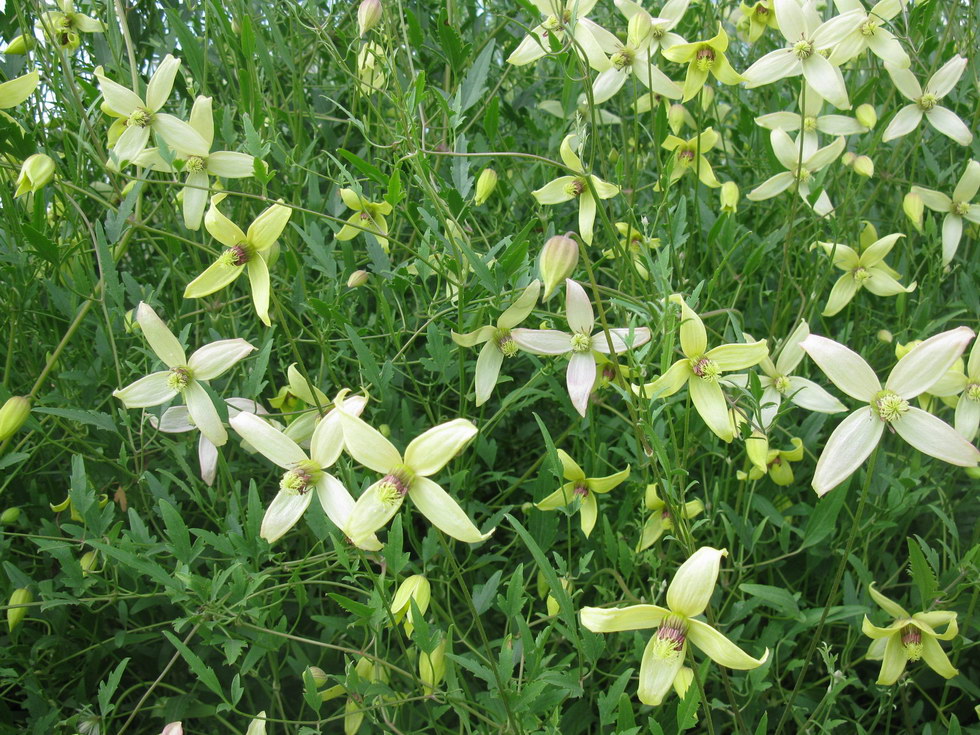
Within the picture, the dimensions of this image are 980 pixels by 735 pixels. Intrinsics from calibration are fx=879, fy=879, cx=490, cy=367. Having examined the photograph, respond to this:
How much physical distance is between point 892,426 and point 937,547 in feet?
2.27

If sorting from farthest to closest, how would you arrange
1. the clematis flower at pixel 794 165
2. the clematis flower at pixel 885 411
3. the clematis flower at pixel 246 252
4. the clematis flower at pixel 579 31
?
the clematis flower at pixel 794 165
the clematis flower at pixel 579 31
the clematis flower at pixel 246 252
the clematis flower at pixel 885 411

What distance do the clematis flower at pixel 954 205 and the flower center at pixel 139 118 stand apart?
3.79ft

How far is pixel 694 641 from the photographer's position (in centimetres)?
81

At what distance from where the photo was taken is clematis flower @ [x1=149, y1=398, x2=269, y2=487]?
1.08m

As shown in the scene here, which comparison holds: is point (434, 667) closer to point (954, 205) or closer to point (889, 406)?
point (889, 406)

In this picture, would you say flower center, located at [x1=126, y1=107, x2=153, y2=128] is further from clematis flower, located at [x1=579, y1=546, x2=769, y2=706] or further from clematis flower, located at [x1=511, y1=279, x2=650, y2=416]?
clematis flower, located at [x1=579, y1=546, x2=769, y2=706]

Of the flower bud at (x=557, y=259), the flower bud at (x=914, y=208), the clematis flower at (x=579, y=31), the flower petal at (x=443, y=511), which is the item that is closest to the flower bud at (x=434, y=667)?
the flower petal at (x=443, y=511)

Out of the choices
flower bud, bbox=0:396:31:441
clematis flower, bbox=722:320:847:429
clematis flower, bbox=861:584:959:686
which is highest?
flower bud, bbox=0:396:31:441

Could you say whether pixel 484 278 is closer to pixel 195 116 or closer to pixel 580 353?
pixel 580 353

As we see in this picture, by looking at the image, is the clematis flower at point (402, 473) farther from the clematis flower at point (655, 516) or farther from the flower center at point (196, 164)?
the flower center at point (196, 164)

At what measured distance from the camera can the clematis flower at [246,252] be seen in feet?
3.19

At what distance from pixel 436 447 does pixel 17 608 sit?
2.09ft

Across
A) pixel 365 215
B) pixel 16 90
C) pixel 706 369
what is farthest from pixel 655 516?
pixel 16 90

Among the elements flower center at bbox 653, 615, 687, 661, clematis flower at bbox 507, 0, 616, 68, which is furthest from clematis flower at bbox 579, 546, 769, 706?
clematis flower at bbox 507, 0, 616, 68
